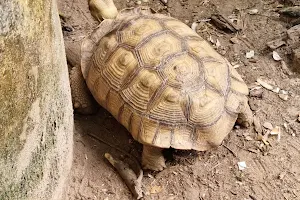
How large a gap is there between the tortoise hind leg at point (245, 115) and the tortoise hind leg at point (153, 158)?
0.63 meters

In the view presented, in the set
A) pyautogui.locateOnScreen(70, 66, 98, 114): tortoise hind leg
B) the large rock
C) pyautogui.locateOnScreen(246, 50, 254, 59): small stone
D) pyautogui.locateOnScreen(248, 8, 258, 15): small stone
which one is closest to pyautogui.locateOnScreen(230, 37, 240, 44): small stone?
pyautogui.locateOnScreen(246, 50, 254, 59): small stone

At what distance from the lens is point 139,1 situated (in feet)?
14.4

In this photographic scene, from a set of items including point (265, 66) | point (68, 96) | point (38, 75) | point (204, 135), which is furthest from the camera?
point (265, 66)

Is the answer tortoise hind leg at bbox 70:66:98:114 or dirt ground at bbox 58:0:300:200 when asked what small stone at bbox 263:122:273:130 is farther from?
tortoise hind leg at bbox 70:66:98:114

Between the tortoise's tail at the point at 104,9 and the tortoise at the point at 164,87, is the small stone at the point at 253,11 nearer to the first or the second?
the tortoise at the point at 164,87

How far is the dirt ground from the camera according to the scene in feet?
10.1

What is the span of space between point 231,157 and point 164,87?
0.71 metres

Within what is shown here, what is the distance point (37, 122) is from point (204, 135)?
1151 millimetres

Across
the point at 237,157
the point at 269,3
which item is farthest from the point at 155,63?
the point at 269,3

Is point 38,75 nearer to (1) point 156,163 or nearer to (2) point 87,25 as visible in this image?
(1) point 156,163

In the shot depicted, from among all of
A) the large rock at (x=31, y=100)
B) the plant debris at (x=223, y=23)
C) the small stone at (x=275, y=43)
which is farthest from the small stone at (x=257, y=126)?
the large rock at (x=31, y=100)

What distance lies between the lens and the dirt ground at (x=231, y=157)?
3080 millimetres

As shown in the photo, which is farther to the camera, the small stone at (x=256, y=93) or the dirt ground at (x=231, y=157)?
the small stone at (x=256, y=93)

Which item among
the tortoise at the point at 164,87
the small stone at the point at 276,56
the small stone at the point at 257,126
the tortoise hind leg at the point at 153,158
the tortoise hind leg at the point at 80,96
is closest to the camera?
the tortoise at the point at 164,87
